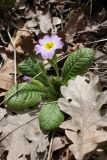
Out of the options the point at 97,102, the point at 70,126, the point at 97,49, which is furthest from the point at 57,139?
the point at 97,49

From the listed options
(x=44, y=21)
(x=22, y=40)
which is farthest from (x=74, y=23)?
(x=22, y=40)

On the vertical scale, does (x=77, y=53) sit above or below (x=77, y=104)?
above

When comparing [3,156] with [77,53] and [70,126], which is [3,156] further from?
[77,53]

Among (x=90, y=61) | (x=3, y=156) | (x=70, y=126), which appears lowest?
(x=3, y=156)

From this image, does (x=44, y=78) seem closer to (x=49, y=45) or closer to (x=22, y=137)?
(x=49, y=45)

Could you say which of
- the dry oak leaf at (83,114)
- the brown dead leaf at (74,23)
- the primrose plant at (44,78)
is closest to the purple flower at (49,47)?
the primrose plant at (44,78)

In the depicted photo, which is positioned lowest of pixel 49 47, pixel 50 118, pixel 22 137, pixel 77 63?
pixel 22 137

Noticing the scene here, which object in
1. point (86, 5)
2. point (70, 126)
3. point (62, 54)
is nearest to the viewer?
point (70, 126)
